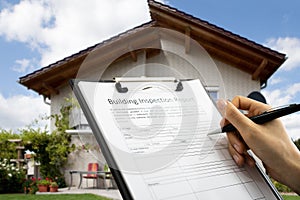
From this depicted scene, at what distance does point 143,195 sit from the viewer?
2.16ft

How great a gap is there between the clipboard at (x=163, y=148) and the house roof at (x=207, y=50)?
4.50 meters

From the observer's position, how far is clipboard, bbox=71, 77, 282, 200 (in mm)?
695

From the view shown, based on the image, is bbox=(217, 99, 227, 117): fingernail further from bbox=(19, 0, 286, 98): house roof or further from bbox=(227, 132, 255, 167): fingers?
bbox=(19, 0, 286, 98): house roof

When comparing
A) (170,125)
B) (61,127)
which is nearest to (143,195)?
(170,125)

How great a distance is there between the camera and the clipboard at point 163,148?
2.28 feet

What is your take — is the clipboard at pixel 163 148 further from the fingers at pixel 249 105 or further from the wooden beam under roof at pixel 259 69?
the wooden beam under roof at pixel 259 69

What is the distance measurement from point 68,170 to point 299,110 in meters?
6.79

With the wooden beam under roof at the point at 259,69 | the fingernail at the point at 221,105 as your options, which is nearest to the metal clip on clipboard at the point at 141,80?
the fingernail at the point at 221,105

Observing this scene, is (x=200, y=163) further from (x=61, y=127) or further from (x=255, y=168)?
(x=61, y=127)

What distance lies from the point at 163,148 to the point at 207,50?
206 inches

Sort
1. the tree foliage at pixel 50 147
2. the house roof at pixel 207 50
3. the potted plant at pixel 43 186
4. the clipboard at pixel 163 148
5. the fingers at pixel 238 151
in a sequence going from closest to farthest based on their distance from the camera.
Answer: the clipboard at pixel 163 148
the fingers at pixel 238 151
the house roof at pixel 207 50
the potted plant at pixel 43 186
the tree foliage at pixel 50 147

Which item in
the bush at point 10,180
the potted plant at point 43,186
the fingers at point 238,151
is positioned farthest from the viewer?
the bush at point 10,180

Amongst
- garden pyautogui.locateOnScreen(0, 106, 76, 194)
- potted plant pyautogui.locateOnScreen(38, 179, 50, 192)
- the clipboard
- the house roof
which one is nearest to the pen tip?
the clipboard

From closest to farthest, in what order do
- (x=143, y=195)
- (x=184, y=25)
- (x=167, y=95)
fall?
1. (x=143, y=195)
2. (x=167, y=95)
3. (x=184, y=25)
